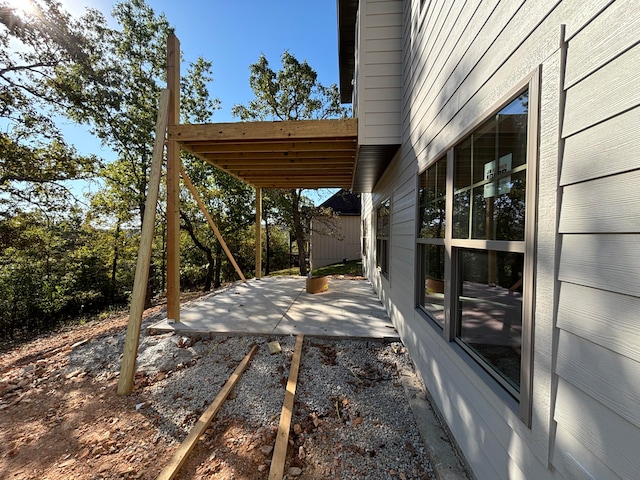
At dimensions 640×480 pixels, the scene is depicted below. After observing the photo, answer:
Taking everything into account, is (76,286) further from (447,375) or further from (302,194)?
(447,375)

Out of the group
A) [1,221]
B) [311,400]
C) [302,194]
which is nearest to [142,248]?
[311,400]

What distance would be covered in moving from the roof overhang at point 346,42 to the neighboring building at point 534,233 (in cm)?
381

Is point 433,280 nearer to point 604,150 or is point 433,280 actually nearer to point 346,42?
point 604,150

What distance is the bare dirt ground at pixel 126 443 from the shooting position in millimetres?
1837

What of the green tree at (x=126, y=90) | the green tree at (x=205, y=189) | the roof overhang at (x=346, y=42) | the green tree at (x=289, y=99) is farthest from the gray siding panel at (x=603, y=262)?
the green tree at (x=289, y=99)

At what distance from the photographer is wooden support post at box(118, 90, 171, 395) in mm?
2742

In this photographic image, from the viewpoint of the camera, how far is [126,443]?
2082 millimetres

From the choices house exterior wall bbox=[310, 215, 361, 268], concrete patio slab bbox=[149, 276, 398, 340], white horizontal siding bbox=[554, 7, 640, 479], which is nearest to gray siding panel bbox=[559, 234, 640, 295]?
white horizontal siding bbox=[554, 7, 640, 479]

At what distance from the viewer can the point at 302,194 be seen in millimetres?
13305

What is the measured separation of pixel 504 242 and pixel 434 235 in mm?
1078

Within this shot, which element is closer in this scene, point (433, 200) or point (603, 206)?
point (603, 206)

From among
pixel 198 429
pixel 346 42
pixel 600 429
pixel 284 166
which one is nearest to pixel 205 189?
pixel 284 166

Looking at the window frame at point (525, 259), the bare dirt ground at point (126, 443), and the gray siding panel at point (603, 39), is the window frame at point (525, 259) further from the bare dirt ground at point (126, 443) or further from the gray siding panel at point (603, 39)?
the bare dirt ground at point (126, 443)

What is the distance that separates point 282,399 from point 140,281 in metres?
2.02
